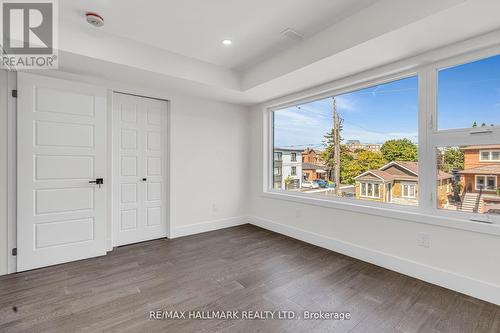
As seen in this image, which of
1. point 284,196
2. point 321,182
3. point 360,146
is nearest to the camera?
point 360,146

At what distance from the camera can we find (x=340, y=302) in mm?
2170

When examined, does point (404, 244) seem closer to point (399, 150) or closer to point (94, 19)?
point (399, 150)

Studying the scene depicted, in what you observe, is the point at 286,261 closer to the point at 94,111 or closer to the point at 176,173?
the point at 176,173

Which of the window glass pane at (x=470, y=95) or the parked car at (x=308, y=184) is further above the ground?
the window glass pane at (x=470, y=95)

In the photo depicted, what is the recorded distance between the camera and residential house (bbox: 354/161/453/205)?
100 inches

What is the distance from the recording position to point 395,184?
2.92m

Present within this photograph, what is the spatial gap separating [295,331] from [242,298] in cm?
61

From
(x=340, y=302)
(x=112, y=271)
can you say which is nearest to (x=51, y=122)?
(x=112, y=271)

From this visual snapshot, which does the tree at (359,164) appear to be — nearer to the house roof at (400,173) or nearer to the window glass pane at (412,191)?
the house roof at (400,173)

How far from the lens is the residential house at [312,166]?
386 centimetres

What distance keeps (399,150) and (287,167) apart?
1.95 metres

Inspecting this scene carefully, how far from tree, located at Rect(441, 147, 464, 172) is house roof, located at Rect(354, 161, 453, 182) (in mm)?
71

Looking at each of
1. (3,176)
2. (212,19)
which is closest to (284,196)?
(212,19)

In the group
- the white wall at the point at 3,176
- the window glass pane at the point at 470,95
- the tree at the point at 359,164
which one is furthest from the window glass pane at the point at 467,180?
the white wall at the point at 3,176
